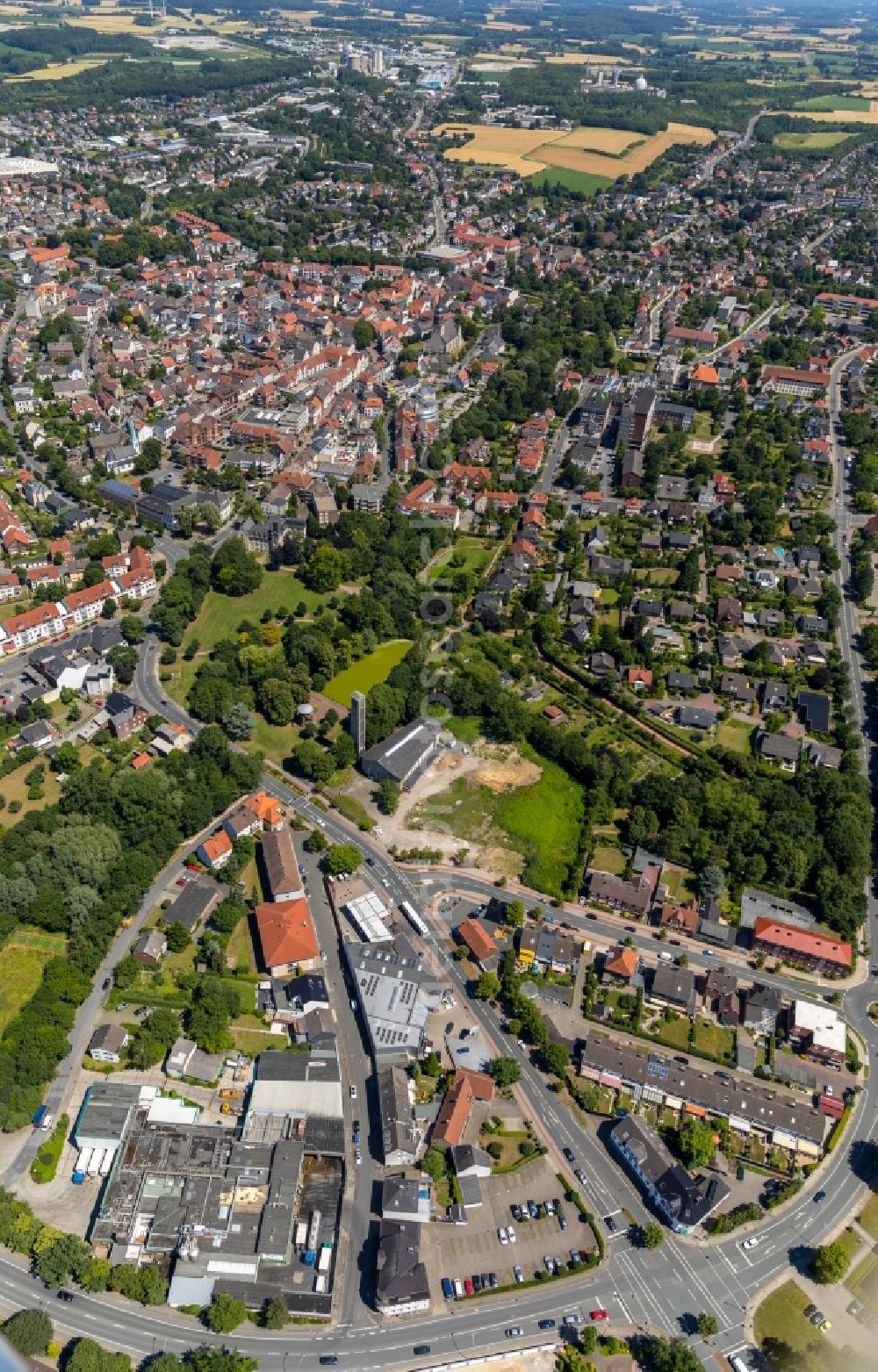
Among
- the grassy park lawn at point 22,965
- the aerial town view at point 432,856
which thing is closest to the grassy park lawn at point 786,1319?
the aerial town view at point 432,856

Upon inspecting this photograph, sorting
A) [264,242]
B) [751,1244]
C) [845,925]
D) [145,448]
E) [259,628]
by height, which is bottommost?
[751,1244]

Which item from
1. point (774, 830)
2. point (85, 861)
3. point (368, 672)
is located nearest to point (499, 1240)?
point (85, 861)

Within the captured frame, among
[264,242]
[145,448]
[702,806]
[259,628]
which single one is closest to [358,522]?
[259,628]

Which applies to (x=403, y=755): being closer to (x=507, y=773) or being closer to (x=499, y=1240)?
(x=507, y=773)

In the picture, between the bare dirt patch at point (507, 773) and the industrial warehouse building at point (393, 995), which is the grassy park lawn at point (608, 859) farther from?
the industrial warehouse building at point (393, 995)

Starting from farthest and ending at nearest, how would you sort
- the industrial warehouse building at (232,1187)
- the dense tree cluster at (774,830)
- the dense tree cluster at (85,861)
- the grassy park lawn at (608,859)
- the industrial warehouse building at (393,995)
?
1. the grassy park lawn at (608,859)
2. the dense tree cluster at (774,830)
3. the industrial warehouse building at (393,995)
4. the dense tree cluster at (85,861)
5. the industrial warehouse building at (232,1187)

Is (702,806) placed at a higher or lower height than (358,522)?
lower

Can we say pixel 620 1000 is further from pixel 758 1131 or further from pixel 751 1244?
pixel 751 1244
